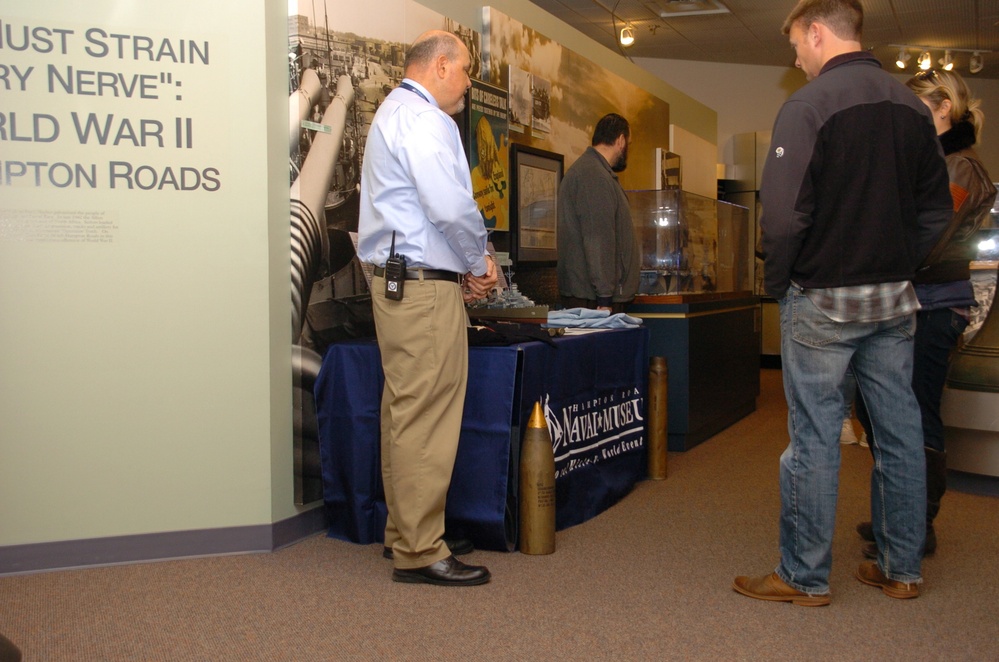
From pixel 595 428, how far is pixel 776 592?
1.22 m

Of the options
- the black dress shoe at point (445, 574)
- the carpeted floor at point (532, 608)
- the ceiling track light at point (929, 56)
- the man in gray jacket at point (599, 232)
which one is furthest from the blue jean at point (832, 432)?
the ceiling track light at point (929, 56)

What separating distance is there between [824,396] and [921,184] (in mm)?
654

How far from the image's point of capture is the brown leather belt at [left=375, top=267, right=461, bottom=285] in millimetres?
2760

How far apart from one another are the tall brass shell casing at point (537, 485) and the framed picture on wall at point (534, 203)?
1.88 meters

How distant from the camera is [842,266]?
2391mm

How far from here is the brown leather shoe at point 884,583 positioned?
2.64 m

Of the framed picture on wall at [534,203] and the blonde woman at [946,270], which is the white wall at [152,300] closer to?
the framed picture on wall at [534,203]

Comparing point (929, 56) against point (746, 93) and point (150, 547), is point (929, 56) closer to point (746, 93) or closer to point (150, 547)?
point (746, 93)

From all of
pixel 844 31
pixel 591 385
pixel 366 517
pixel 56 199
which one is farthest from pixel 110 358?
pixel 844 31

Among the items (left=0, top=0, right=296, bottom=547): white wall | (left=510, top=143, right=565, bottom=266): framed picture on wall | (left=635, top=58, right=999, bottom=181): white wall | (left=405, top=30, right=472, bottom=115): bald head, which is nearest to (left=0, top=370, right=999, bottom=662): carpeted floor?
(left=0, top=0, right=296, bottom=547): white wall

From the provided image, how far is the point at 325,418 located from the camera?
3.23 metres

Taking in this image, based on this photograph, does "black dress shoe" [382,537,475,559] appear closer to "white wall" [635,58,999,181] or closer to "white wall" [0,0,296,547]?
"white wall" [0,0,296,547]

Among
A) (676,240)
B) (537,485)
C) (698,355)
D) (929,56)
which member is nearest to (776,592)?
(537,485)

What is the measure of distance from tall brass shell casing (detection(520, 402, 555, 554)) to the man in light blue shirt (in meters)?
0.31
